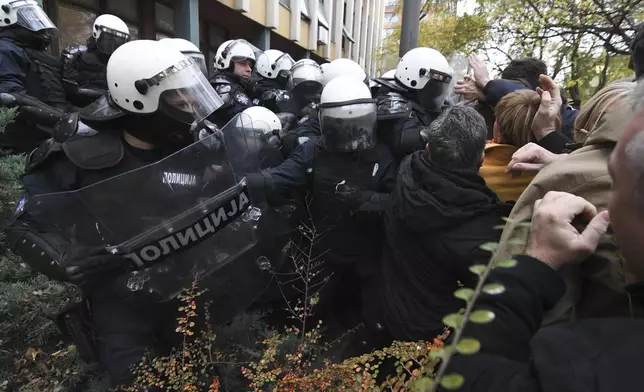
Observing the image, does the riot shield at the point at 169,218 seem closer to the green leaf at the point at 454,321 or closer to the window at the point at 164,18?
the green leaf at the point at 454,321

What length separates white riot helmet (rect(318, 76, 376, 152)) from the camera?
8.38ft

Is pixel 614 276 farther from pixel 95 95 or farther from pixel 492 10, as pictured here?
pixel 492 10

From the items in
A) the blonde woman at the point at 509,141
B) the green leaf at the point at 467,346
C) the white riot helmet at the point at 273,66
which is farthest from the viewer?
the white riot helmet at the point at 273,66

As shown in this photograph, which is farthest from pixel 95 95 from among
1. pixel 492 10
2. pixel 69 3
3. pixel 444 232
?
pixel 492 10

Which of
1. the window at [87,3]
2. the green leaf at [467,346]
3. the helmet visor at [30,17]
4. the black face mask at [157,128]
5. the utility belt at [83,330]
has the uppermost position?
the window at [87,3]

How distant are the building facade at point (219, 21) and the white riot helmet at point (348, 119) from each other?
6468 mm

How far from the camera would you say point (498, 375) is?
0.73 meters

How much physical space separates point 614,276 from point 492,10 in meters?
9.79

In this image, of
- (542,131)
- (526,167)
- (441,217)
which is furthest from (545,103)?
(441,217)

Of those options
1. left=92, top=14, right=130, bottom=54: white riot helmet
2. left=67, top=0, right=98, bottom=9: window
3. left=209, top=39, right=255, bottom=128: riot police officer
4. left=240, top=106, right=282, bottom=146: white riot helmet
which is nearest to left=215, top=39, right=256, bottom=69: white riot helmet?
left=209, top=39, right=255, bottom=128: riot police officer

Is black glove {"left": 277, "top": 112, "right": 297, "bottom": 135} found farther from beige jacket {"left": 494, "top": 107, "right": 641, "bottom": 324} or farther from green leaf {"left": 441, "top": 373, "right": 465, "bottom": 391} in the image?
green leaf {"left": 441, "top": 373, "right": 465, "bottom": 391}

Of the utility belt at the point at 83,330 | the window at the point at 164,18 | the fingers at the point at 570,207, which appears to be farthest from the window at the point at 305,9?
the fingers at the point at 570,207

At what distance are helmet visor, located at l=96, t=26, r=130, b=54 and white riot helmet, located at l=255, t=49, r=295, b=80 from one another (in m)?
1.89

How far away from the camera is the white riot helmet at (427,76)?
366 cm
